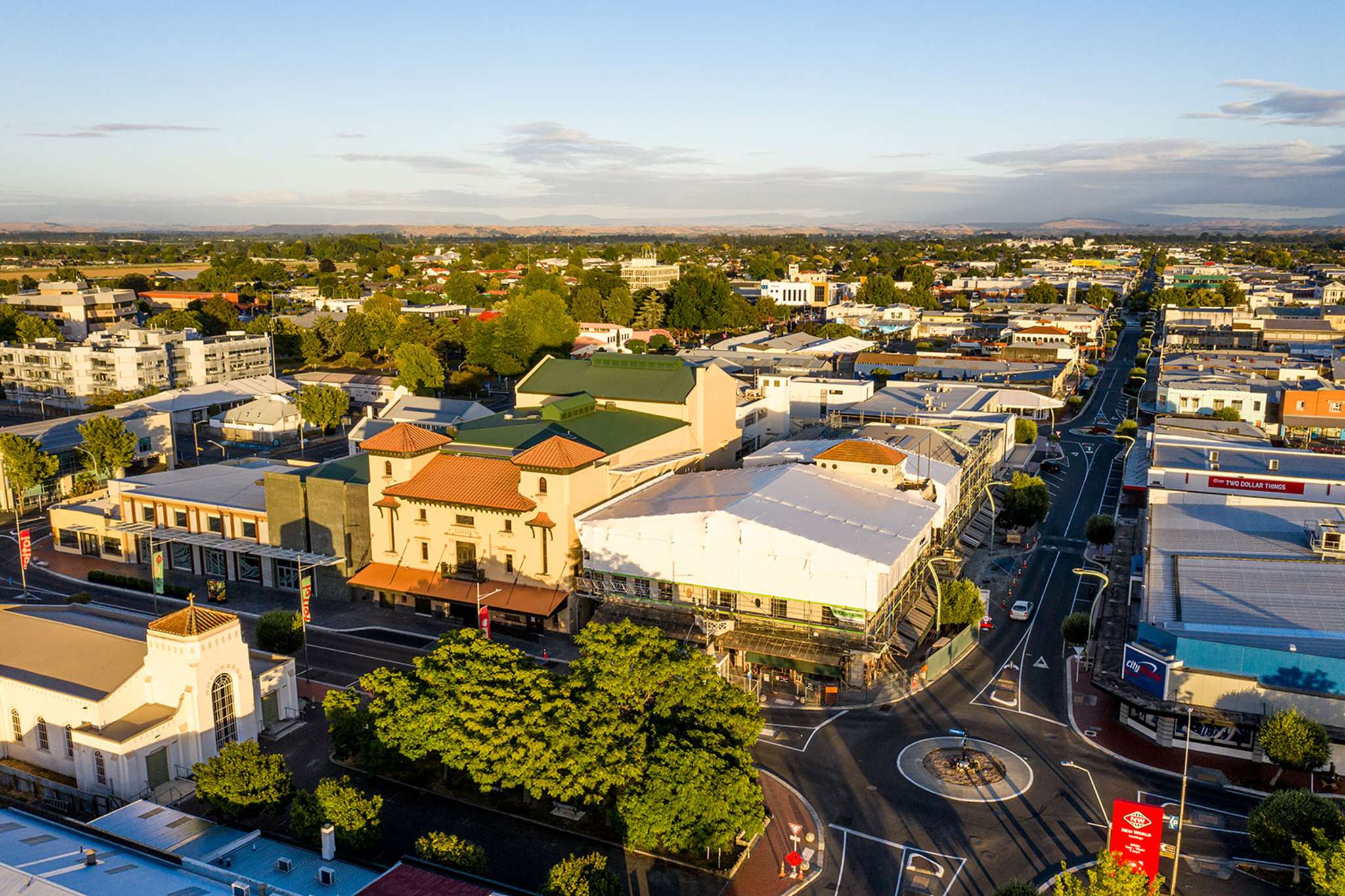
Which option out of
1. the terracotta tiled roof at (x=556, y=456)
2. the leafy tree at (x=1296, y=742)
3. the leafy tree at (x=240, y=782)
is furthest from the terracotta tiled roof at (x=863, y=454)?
the leafy tree at (x=240, y=782)

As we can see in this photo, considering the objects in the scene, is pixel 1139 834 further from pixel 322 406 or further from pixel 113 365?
pixel 113 365

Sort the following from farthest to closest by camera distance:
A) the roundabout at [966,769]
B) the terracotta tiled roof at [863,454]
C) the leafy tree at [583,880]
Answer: the terracotta tiled roof at [863,454]
the roundabout at [966,769]
the leafy tree at [583,880]

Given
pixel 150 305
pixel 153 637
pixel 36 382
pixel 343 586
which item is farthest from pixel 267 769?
pixel 150 305

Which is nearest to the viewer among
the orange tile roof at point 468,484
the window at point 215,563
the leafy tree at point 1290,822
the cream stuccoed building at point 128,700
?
the leafy tree at point 1290,822

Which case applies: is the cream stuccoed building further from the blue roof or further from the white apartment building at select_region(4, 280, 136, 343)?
the white apartment building at select_region(4, 280, 136, 343)

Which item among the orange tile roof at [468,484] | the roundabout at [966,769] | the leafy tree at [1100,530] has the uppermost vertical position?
the orange tile roof at [468,484]

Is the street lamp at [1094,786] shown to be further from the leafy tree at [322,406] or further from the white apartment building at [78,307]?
the white apartment building at [78,307]

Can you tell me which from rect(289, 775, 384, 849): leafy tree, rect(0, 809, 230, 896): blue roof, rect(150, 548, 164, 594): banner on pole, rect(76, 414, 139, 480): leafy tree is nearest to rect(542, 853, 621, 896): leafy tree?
rect(289, 775, 384, 849): leafy tree
